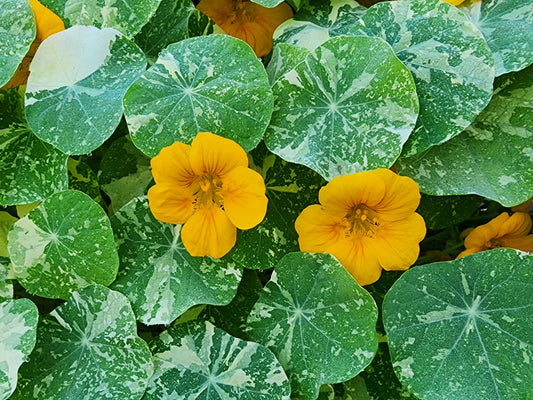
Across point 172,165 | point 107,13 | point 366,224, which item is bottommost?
point 366,224

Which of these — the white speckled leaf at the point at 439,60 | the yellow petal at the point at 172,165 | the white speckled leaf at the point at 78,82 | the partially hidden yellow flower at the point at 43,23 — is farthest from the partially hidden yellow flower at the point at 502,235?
the partially hidden yellow flower at the point at 43,23

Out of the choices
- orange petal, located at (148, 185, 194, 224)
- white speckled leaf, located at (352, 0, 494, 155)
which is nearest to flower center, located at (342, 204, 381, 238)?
white speckled leaf, located at (352, 0, 494, 155)

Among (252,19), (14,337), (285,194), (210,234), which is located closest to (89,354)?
(14,337)

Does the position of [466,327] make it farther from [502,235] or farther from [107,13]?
[107,13]

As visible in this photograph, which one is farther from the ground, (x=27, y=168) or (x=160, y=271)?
(x=27, y=168)

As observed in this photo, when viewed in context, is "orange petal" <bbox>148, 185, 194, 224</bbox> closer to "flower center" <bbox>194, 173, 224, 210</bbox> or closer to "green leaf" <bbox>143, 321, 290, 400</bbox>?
"flower center" <bbox>194, 173, 224, 210</bbox>

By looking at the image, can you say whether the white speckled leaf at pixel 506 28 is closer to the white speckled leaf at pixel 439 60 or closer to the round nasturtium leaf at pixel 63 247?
the white speckled leaf at pixel 439 60
